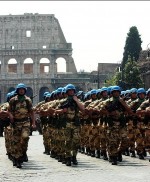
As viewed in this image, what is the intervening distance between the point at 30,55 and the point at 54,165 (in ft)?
294

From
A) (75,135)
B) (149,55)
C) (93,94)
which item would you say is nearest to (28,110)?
(75,135)

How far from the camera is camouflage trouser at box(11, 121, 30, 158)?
13.7 meters

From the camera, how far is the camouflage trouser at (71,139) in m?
13.9

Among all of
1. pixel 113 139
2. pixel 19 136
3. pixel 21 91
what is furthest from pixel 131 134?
pixel 21 91

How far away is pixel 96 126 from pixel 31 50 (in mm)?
87495

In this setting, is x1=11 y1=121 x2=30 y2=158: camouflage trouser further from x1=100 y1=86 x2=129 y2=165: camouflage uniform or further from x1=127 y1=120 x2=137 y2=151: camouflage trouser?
x1=127 y1=120 x2=137 y2=151: camouflage trouser

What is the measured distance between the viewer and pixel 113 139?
562 inches

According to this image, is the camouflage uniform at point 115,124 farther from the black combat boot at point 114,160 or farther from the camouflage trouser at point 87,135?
the camouflage trouser at point 87,135

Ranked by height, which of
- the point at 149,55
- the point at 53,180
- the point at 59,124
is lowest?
the point at 53,180

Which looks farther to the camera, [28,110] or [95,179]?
[28,110]

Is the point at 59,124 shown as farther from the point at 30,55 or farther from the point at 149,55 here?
the point at 30,55

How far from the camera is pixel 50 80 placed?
98.1 meters

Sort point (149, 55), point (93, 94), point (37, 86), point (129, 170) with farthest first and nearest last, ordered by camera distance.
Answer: point (37, 86) < point (149, 55) < point (93, 94) < point (129, 170)

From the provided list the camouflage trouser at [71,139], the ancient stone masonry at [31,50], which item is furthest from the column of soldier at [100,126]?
the ancient stone masonry at [31,50]
